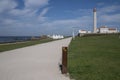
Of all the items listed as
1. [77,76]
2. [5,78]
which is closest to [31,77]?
[5,78]

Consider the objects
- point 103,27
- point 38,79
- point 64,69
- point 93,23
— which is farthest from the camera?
point 103,27

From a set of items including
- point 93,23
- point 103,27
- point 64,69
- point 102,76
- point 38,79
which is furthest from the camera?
point 103,27

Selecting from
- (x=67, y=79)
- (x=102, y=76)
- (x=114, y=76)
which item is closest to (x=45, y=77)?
(x=67, y=79)

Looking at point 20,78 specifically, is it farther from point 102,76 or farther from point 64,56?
point 102,76

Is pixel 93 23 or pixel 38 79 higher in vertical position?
pixel 93 23

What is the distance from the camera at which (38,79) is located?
6070 millimetres

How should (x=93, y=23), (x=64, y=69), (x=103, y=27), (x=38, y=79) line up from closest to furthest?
(x=38, y=79) < (x=64, y=69) < (x=93, y=23) < (x=103, y=27)

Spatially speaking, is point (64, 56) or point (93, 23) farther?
point (93, 23)

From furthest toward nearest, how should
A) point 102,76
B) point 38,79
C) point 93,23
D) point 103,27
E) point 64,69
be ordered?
1. point 103,27
2. point 93,23
3. point 64,69
4. point 102,76
5. point 38,79

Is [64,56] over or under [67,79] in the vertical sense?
over

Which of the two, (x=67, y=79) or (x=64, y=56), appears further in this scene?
(x=64, y=56)

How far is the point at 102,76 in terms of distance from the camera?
255 inches

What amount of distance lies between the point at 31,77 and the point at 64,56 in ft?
5.88

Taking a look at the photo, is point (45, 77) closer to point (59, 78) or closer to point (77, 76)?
point (59, 78)
